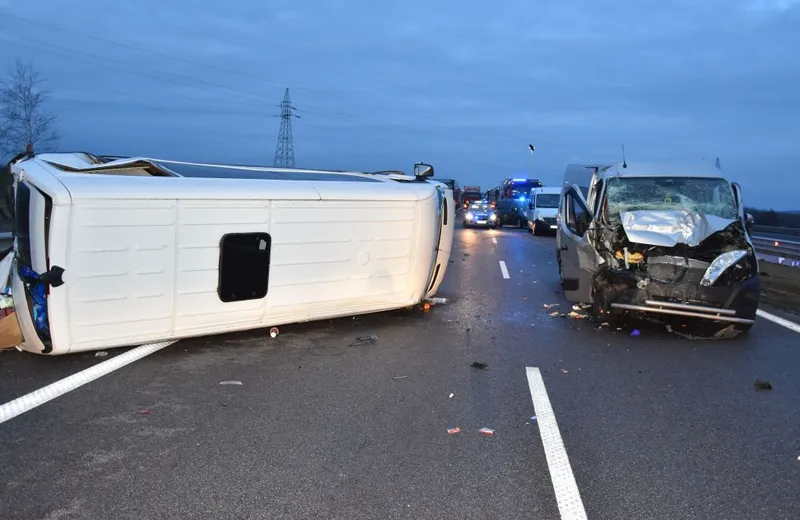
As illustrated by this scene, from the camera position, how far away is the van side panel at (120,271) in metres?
5.75

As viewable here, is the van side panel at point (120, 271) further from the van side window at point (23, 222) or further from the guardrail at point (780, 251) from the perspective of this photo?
the guardrail at point (780, 251)

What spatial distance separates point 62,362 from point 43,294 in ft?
2.43

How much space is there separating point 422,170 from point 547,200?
69.4ft

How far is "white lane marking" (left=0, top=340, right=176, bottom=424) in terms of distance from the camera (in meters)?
4.77

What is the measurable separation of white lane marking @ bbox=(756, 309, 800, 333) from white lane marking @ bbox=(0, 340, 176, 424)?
7867 mm

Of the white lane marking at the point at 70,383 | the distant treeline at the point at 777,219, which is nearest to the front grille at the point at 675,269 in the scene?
the white lane marking at the point at 70,383

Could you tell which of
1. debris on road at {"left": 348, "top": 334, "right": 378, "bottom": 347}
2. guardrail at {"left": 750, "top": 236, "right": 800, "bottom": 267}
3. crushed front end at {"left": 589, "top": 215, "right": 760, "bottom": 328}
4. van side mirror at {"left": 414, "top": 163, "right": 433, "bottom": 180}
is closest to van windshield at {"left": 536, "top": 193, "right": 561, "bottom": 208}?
guardrail at {"left": 750, "top": 236, "right": 800, "bottom": 267}

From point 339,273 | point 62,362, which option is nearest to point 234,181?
point 339,273

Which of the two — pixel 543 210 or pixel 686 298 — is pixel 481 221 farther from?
pixel 686 298

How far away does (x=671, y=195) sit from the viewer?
8.96 meters

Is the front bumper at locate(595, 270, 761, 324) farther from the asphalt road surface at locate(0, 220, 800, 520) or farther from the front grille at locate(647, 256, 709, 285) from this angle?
the asphalt road surface at locate(0, 220, 800, 520)

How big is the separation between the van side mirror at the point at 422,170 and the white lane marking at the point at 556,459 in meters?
4.43

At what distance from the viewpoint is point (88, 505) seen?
11.0 feet

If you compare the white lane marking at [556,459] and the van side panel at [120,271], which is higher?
the van side panel at [120,271]
